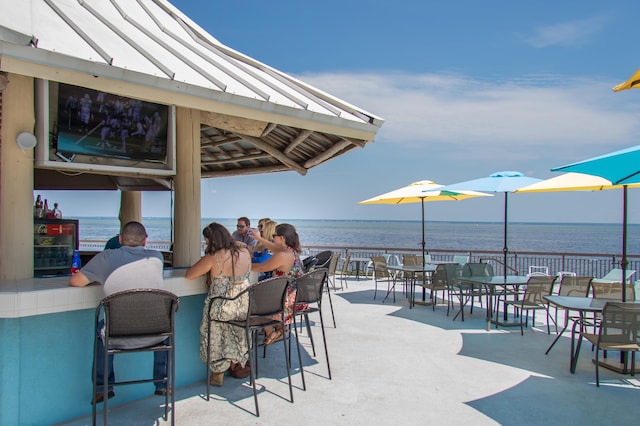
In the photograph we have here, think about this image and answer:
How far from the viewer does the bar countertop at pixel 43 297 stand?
9.86ft

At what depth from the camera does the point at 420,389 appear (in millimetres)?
4172

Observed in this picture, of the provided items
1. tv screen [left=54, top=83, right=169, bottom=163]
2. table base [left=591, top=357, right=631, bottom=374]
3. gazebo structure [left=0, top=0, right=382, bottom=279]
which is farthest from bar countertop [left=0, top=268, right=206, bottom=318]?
table base [left=591, top=357, right=631, bottom=374]

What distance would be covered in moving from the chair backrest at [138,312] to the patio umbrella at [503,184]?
17.6 feet

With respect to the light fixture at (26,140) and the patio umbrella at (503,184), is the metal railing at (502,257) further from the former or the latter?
the light fixture at (26,140)

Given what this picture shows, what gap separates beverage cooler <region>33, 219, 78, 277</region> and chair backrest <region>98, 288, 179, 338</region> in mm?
3131

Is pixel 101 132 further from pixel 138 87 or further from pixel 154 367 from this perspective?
pixel 154 367

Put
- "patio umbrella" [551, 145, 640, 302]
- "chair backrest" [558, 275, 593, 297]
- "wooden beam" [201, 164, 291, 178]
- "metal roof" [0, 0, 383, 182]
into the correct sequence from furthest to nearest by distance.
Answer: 1. "wooden beam" [201, 164, 291, 178]
2. "chair backrest" [558, 275, 593, 297]
3. "patio umbrella" [551, 145, 640, 302]
4. "metal roof" [0, 0, 383, 182]

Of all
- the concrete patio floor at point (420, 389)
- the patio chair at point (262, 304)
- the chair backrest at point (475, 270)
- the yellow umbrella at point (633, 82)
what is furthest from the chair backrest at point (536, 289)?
the patio chair at point (262, 304)

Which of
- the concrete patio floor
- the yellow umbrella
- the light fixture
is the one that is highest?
the yellow umbrella

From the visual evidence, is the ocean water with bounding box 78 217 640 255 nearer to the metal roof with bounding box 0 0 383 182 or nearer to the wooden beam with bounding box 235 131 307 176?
the wooden beam with bounding box 235 131 307 176

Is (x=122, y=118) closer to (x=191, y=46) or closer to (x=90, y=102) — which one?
(x=90, y=102)

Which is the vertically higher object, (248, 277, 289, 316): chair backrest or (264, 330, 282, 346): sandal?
(248, 277, 289, 316): chair backrest

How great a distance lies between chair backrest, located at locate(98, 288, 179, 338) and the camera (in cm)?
299

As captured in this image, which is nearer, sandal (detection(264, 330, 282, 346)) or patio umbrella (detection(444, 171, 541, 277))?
sandal (detection(264, 330, 282, 346))
